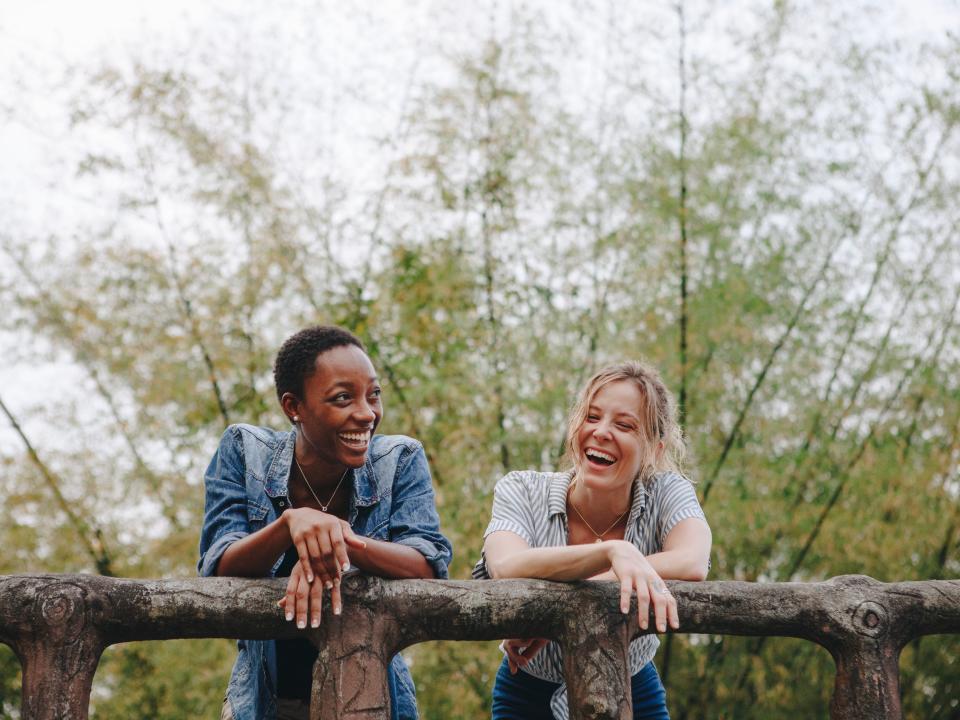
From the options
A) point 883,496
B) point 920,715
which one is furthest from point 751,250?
point 920,715

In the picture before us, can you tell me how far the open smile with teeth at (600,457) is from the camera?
7.14ft

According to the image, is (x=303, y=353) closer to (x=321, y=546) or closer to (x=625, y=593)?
(x=321, y=546)

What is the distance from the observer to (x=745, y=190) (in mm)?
5301

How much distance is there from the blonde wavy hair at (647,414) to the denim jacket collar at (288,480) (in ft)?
1.45

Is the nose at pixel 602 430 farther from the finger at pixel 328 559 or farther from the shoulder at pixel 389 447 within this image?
the finger at pixel 328 559

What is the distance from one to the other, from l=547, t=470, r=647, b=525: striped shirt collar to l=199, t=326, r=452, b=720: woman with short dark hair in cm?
26

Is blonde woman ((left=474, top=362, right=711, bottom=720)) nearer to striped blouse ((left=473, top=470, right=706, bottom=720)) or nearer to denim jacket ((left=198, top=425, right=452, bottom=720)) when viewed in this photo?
striped blouse ((left=473, top=470, right=706, bottom=720))

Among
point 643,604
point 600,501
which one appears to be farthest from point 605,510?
point 643,604

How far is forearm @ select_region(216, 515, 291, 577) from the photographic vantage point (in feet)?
5.89

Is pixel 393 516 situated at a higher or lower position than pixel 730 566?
lower

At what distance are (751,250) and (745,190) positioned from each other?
1.05 ft

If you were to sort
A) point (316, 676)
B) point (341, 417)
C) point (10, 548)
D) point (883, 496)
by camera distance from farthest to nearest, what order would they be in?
point (10, 548), point (883, 496), point (341, 417), point (316, 676)

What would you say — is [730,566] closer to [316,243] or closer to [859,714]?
[316,243]

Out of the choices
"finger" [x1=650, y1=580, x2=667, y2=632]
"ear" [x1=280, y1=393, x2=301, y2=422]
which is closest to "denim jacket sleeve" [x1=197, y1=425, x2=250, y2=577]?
"ear" [x1=280, y1=393, x2=301, y2=422]
